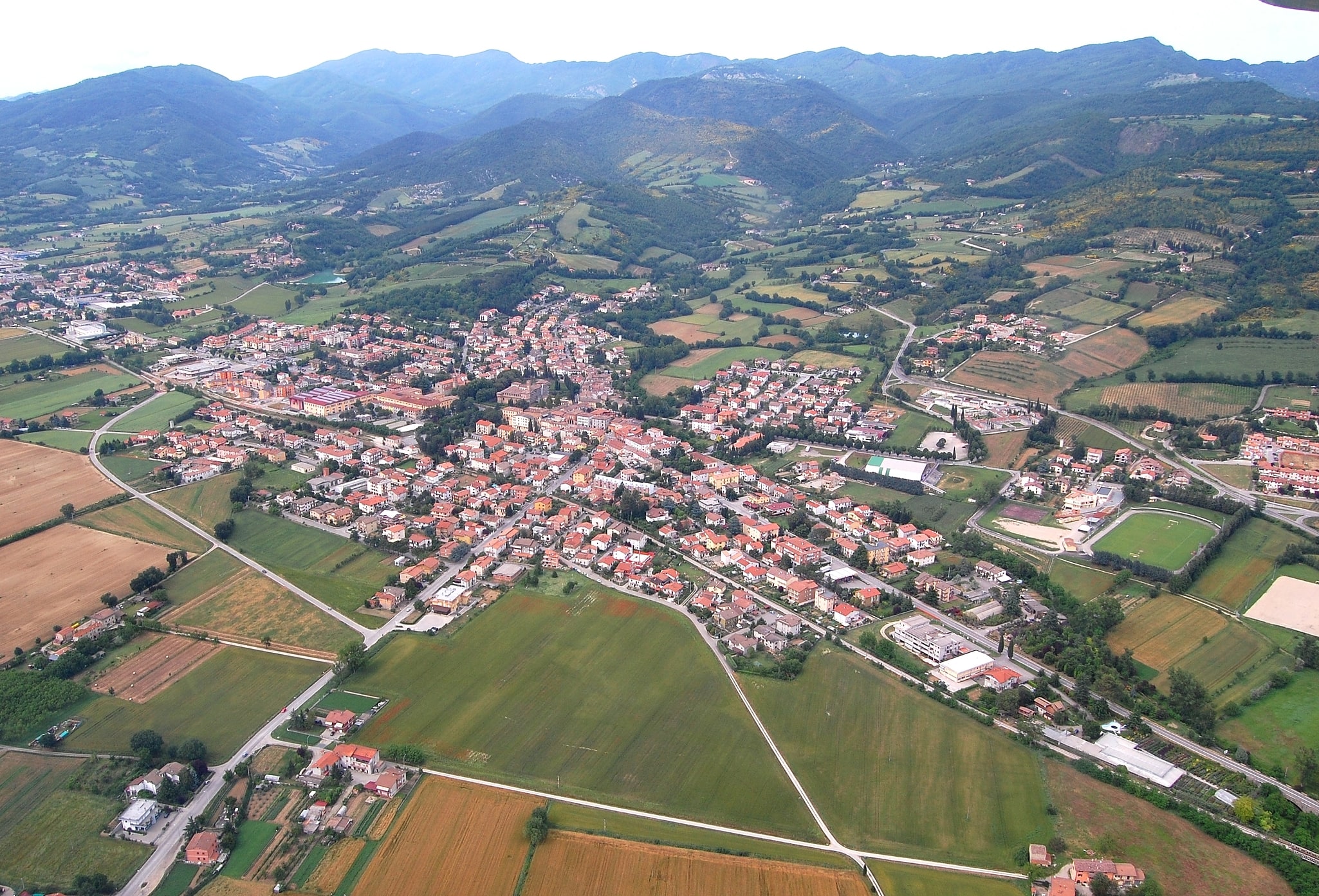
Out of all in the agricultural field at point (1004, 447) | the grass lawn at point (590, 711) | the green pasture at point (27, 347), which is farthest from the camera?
the green pasture at point (27, 347)

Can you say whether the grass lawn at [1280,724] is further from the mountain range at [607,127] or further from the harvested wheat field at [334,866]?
the mountain range at [607,127]

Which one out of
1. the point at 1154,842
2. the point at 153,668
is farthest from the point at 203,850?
the point at 1154,842

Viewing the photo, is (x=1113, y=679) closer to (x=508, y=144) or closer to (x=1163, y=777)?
(x=1163, y=777)

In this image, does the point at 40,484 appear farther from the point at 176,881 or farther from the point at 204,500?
the point at 176,881

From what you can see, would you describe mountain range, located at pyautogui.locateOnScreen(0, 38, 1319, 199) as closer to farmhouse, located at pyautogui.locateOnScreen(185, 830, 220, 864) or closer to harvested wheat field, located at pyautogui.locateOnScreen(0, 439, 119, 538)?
harvested wheat field, located at pyautogui.locateOnScreen(0, 439, 119, 538)

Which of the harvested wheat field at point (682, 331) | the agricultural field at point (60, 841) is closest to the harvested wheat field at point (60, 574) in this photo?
the agricultural field at point (60, 841)

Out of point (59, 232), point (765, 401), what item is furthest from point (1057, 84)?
point (59, 232)
